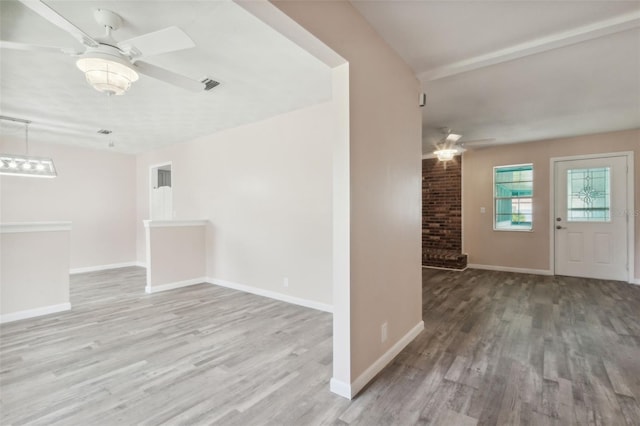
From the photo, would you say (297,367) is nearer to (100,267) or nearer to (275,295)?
(275,295)

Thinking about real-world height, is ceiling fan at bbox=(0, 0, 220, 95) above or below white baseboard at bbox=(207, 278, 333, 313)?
above

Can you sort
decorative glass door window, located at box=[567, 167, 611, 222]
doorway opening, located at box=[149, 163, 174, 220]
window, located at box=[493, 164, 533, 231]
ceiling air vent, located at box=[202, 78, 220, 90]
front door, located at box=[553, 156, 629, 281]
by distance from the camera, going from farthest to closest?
doorway opening, located at box=[149, 163, 174, 220], window, located at box=[493, 164, 533, 231], decorative glass door window, located at box=[567, 167, 611, 222], front door, located at box=[553, 156, 629, 281], ceiling air vent, located at box=[202, 78, 220, 90]

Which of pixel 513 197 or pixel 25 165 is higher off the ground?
pixel 25 165

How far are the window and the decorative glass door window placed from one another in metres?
0.62

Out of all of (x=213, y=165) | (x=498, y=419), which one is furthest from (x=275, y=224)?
(x=498, y=419)

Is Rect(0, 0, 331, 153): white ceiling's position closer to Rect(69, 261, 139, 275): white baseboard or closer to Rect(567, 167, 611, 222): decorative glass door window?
Rect(69, 261, 139, 275): white baseboard

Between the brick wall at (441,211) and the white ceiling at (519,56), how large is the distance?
235 centimetres

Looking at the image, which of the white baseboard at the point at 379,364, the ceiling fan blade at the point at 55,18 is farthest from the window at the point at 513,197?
the ceiling fan blade at the point at 55,18

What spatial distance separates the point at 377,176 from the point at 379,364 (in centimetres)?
146

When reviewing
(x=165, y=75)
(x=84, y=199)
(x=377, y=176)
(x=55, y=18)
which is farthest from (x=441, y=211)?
(x=84, y=199)

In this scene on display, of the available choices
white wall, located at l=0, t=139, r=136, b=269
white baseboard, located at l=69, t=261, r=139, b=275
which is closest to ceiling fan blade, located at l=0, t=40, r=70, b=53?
white wall, located at l=0, t=139, r=136, b=269

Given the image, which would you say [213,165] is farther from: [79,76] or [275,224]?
[79,76]

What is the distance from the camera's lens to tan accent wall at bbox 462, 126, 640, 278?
5.09m

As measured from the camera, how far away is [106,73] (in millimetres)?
2055
